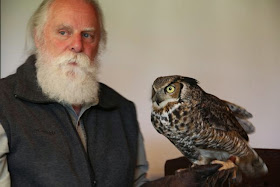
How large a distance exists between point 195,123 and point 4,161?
22.6 inches

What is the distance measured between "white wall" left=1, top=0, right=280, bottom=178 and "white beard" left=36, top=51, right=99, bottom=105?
0.80 meters

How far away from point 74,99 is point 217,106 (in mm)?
480

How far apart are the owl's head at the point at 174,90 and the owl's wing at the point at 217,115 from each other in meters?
0.05

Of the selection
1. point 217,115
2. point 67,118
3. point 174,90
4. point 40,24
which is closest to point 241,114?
point 217,115

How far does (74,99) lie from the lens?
118 cm

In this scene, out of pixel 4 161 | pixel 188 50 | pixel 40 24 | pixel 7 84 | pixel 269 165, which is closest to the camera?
pixel 4 161

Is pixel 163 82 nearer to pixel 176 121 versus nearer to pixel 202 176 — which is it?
pixel 176 121

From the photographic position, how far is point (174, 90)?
112 centimetres

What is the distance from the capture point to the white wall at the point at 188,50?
202 centimetres

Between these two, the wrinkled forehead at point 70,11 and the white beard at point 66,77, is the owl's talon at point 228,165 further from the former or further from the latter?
the wrinkled forehead at point 70,11

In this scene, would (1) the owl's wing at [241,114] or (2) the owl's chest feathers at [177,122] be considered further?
(1) the owl's wing at [241,114]

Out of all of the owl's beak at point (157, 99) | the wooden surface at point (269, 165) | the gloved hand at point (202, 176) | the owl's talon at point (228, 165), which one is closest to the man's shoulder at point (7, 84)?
the owl's beak at point (157, 99)

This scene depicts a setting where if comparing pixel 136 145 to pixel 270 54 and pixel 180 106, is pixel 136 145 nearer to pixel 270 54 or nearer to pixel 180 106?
pixel 180 106

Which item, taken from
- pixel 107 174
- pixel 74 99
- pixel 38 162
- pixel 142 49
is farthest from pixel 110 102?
pixel 142 49
